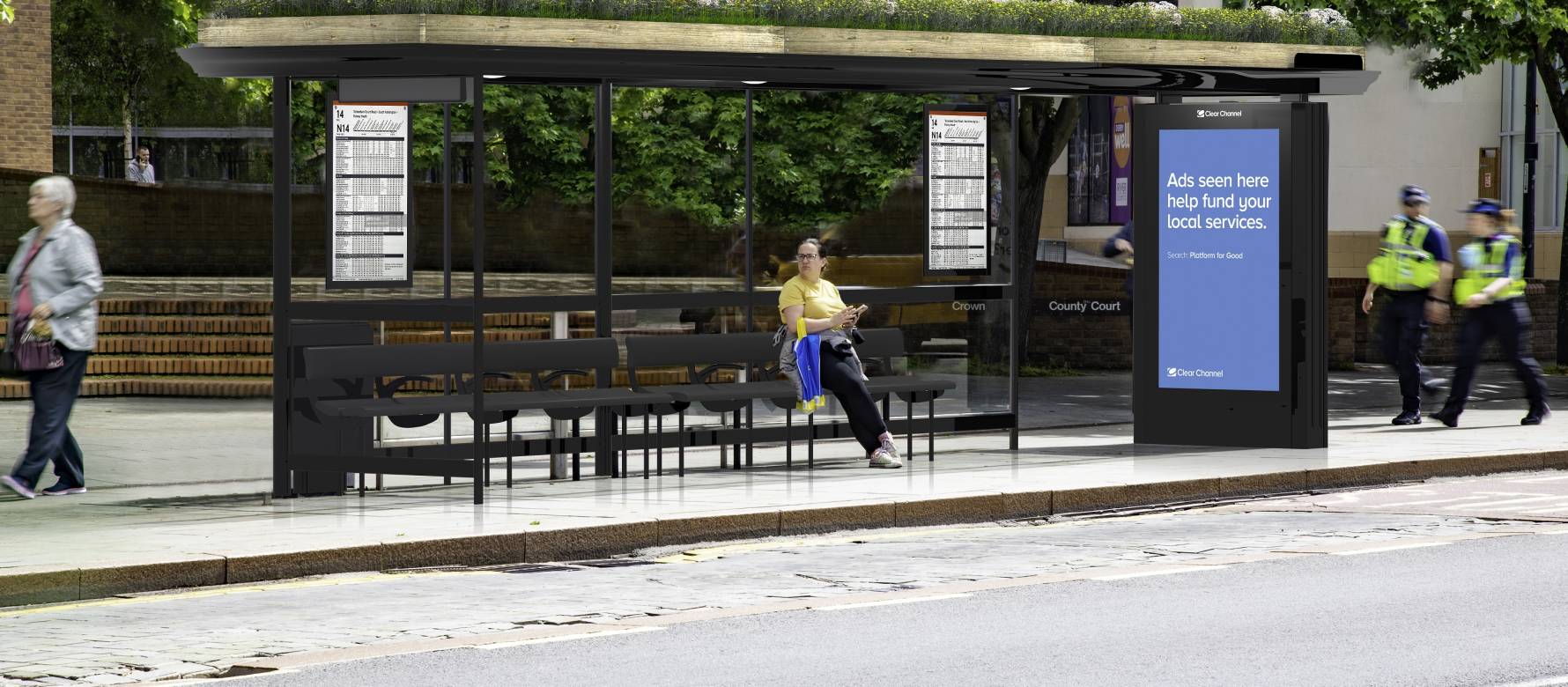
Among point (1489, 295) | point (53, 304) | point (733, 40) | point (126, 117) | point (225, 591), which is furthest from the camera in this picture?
point (126, 117)

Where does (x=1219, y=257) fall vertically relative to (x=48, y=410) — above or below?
above

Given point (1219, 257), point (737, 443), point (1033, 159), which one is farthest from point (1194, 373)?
point (1033, 159)

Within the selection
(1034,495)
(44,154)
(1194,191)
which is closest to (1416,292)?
(1194,191)

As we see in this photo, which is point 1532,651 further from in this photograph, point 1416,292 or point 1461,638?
point 1416,292

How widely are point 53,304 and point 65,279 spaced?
0.54 feet

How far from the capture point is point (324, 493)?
1216cm

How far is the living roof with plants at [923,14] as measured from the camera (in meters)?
11.6

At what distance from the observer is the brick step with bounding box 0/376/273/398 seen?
2025 cm

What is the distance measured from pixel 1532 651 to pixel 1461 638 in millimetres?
313

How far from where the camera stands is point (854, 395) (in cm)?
1348

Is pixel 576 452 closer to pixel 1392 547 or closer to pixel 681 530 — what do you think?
pixel 681 530

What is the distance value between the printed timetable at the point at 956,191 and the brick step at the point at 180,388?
799 cm

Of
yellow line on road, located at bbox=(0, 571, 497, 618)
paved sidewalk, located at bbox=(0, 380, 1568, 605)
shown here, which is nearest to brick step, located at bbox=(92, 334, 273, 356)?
paved sidewalk, located at bbox=(0, 380, 1568, 605)

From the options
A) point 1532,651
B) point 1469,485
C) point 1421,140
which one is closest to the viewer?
point 1532,651
